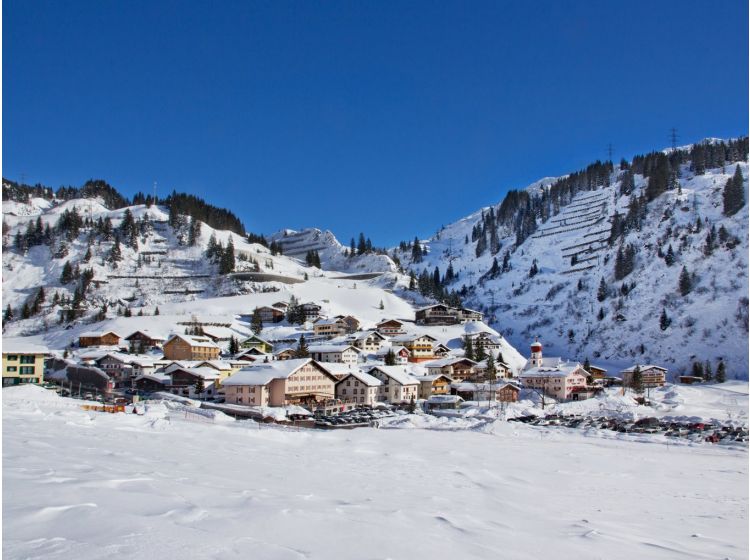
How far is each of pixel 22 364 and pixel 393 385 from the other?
3592 centimetres

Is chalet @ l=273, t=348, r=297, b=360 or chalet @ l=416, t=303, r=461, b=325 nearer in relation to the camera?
chalet @ l=273, t=348, r=297, b=360

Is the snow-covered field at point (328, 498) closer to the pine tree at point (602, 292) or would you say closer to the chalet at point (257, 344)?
the chalet at point (257, 344)

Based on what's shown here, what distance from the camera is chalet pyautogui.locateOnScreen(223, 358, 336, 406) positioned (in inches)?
1937

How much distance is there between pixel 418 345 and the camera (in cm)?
8062

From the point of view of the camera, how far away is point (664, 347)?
93.7 meters

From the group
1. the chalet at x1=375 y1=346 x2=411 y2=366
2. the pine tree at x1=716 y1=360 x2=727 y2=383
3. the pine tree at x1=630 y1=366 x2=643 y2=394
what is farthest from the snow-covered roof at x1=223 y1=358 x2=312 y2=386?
the pine tree at x1=716 y1=360 x2=727 y2=383

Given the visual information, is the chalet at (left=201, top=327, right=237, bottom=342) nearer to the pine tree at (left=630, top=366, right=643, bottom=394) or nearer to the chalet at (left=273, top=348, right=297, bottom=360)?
the chalet at (left=273, top=348, right=297, bottom=360)

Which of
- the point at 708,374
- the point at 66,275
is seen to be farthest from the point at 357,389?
the point at 66,275

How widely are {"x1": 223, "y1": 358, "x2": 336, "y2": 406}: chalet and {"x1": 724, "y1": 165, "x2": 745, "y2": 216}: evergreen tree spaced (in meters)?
101

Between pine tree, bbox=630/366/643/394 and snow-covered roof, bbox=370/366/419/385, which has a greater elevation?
snow-covered roof, bbox=370/366/419/385

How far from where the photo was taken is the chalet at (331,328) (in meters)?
86.1

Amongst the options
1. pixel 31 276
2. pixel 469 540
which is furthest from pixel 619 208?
pixel 469 540

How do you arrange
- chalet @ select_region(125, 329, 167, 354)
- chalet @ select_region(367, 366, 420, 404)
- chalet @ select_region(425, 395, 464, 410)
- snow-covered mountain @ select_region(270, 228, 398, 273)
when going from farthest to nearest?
snow-covered mountain @ select_region(270, 228, 398, 273)
chalet @ select_region(125, 329, 167, 354)
chalet @ select_region(367, 366, 420, 404)
chalet @ select_region(425, 395, 464, 410)

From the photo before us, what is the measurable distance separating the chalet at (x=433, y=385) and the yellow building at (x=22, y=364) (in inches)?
1538
